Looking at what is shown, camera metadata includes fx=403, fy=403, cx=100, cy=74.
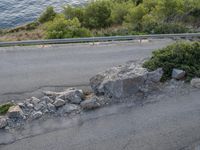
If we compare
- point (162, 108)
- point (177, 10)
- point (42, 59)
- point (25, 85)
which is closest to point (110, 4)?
point (177, 10)

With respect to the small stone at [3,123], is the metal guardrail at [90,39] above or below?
above

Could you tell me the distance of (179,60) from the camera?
1498 cm

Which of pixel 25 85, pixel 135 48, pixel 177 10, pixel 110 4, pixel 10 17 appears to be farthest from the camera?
pixel 10 17

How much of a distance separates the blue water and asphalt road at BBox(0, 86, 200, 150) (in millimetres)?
27965

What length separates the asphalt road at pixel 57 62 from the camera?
16.3 metres

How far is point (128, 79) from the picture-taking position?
45.7 ft

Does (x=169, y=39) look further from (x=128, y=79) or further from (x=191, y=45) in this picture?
(x=128, y=79)

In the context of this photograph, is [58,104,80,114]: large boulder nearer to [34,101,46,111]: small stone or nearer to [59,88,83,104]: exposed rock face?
[59,88,83,104]: exposed rock face

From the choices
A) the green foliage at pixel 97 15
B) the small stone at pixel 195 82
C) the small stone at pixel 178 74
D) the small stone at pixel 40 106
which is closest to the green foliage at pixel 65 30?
the green foliage at pixel 97 15

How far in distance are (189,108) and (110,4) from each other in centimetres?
2262

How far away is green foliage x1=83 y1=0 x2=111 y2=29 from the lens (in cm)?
3212

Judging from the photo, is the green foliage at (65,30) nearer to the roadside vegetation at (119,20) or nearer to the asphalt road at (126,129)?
the roadside vegetation at (119,20)

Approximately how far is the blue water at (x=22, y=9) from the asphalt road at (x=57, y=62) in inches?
833

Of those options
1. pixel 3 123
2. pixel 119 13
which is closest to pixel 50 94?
pixel 3 123
